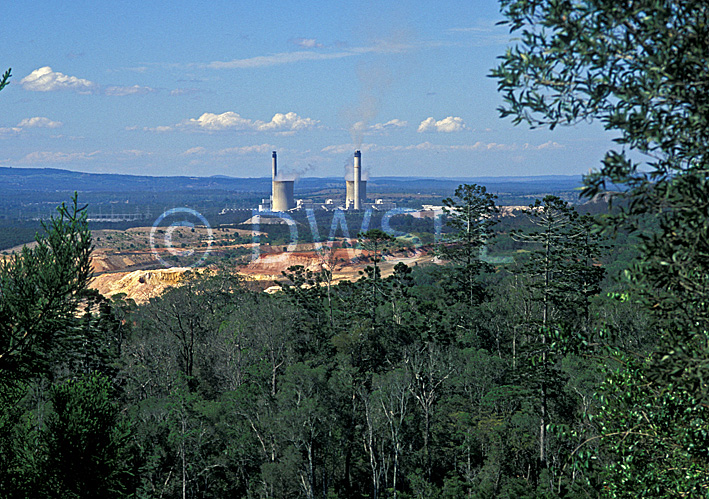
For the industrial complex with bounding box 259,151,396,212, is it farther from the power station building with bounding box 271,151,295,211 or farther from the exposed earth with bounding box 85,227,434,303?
the exposed earth with bounding box 85,227,434,303

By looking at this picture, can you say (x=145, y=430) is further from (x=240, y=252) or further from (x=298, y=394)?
(x=240, y=252)

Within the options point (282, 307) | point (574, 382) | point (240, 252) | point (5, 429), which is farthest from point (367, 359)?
point (240, 252)

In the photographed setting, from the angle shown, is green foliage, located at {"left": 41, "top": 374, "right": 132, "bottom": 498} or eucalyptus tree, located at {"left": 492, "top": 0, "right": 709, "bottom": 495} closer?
eucalyptus tree, located at {"left": 492, "top": 0, "right": 709, "bottom": 495}

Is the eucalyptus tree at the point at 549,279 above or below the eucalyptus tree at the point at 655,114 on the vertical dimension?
below

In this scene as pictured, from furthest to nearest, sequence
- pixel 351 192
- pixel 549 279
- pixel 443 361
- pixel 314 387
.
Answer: pixel 351 192 < pixel 443 361 < pixel 549 279 < pixel 314 387

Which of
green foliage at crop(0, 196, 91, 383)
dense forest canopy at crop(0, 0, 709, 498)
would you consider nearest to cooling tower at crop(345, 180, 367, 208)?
dense forest canopy at crop(0, 0, 709, 498)

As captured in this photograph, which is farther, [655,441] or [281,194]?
[281,194]

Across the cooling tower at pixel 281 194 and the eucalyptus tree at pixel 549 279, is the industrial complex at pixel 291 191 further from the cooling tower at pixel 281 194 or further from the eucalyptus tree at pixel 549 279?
the eucalyptus tree at pixel 549 279

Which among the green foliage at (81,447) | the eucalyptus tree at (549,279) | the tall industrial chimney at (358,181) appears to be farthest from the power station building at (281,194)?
the green foliage at (81,447)

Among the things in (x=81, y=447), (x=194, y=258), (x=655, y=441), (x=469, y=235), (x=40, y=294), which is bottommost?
(x=194, y=258)

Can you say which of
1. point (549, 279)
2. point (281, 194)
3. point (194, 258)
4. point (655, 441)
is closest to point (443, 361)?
point (549, 279)

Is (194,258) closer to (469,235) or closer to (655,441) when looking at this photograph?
(469,235)
